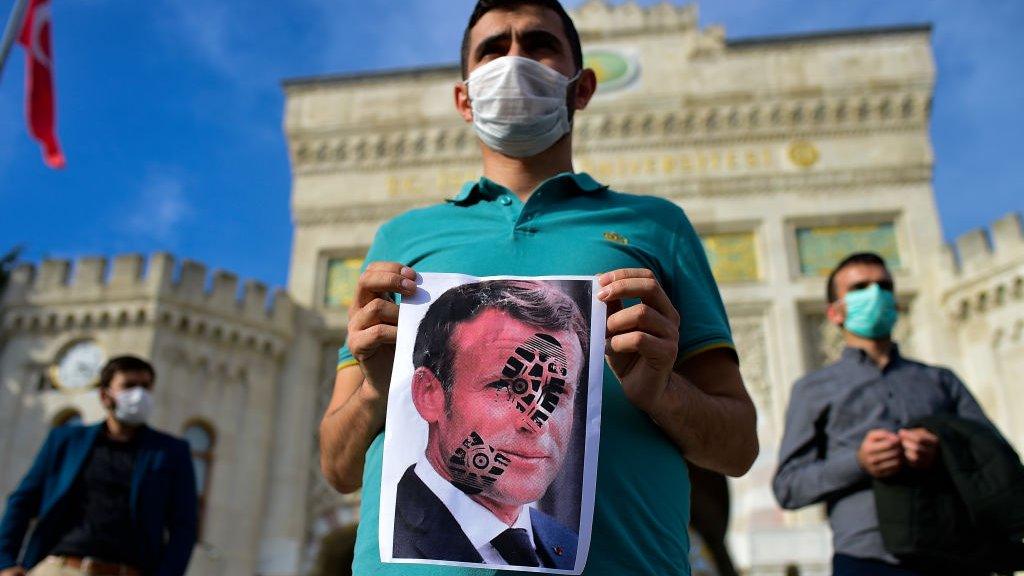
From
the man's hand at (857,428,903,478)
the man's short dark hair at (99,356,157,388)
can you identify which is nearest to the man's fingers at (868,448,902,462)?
the man's hand at (857,428,903,478)

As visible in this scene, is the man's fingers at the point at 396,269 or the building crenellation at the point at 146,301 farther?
the building crenellation at the point at 146,301

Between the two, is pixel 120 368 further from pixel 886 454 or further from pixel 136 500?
pixel 886 454

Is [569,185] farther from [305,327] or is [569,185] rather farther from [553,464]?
[305,327]

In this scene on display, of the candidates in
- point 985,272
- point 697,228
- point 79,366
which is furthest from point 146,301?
point 985,272

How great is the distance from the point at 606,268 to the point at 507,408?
384 mm

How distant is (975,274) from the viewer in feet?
44.8

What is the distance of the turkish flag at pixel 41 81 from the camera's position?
11961 millimetres

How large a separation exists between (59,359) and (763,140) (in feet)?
37.1

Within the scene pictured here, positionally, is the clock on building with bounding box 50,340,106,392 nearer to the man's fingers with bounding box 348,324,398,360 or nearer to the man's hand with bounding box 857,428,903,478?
the man's hand with bounding box 857,428,903,478

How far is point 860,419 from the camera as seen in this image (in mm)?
3678

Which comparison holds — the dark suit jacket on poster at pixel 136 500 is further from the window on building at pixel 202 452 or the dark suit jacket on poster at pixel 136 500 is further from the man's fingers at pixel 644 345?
the window on building at pixel 202 452

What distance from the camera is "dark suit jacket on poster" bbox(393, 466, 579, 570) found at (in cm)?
145

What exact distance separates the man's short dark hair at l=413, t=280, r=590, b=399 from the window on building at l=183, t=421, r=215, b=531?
12.8 m

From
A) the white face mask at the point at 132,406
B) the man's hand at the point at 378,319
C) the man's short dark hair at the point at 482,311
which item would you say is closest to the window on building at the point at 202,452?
the white face mask at the point at 132,406
